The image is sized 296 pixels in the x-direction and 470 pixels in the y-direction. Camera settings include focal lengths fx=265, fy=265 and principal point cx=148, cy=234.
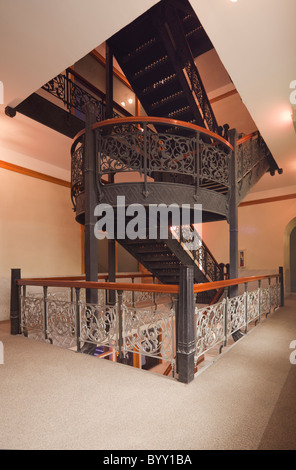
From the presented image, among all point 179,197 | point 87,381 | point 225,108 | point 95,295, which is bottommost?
point 87,381

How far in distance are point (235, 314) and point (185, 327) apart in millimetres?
2032

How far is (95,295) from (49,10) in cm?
369

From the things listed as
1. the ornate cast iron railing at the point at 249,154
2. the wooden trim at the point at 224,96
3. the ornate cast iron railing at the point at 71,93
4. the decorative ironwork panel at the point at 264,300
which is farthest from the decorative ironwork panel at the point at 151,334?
the wooden trim at the point at 224,96

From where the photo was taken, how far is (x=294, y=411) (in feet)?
6.86

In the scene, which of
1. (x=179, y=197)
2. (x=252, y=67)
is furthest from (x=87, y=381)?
(x=252, y=67)

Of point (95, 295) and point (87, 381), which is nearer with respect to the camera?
point (87, 381)

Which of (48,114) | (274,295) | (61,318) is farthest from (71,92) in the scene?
(274,295)

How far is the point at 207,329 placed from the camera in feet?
10.9

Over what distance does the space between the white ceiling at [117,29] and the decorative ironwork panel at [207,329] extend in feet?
12.4

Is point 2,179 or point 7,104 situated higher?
point 7,104

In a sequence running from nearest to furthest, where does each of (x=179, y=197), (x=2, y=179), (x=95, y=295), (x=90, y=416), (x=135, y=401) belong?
(x=90, y=416) < (x=135, y=401) < (x=95, y=295) < (x=179, y=197) < (x=2, y=179)

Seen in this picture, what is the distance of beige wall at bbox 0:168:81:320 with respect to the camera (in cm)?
641

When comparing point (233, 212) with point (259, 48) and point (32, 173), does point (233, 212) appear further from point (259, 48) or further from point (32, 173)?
point (32, 173)
